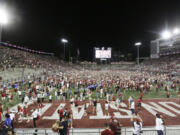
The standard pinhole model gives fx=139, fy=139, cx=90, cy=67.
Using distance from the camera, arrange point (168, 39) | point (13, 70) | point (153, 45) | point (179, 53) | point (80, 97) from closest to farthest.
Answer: point (80, 97), point (13, 70), point (179, 53), point (168, 39), point (153, 45)

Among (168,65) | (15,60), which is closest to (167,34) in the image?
(168,65)

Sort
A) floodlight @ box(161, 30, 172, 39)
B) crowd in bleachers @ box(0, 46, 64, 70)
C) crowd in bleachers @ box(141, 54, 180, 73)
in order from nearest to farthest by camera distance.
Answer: crowd in bleachers @ box(0, 46, 64, 70) < crowd in bleachers @ box(141, 54, 180, 73) < floodlight @ box(161, 30, 172, 39)

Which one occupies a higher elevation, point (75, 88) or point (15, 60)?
point (15, 60)

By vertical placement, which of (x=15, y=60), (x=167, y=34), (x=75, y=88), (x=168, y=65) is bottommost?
(x=75, y=88)

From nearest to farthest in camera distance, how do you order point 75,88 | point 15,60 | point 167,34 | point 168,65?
1. point 75,88
2. point 15,60
3. point 168,65
4. point 167,34

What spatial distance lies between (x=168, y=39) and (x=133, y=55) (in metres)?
48.3

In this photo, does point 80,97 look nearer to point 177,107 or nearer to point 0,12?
point 177,107

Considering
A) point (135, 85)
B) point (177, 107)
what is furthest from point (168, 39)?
point (177, 107)

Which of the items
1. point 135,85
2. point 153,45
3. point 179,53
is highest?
point 153,45

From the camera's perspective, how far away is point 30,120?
11.0 metres

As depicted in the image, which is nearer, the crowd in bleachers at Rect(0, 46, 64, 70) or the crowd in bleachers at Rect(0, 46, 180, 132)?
the crowd in bleachers at Rect(0, 46, 180, 132)

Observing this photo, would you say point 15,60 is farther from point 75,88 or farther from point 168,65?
point 168,65

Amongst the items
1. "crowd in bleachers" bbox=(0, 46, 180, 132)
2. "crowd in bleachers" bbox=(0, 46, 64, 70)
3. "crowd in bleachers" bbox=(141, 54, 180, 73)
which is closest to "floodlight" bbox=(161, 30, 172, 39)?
"crowd in bleachers" bbox=(141, 54, 180, 73)

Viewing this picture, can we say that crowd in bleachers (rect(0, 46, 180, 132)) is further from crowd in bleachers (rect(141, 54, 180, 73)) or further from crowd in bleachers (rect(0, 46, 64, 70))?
crowd in bleachers (rect(141, 54, 180, 73))
